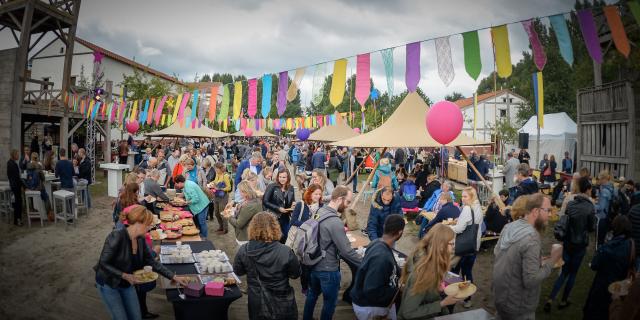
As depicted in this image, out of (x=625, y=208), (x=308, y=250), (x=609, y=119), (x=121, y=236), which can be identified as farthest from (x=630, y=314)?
(x=609, y=119)

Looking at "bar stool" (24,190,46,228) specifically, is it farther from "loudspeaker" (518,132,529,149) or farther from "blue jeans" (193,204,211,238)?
"loudspeaker" (518,132,529,149)

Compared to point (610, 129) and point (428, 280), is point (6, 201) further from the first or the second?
point (610, 129)

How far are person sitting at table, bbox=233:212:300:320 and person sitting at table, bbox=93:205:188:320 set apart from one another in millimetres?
956

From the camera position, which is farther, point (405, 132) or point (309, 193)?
point (405, 132)

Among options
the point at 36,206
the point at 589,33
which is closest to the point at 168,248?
the point at 589,33

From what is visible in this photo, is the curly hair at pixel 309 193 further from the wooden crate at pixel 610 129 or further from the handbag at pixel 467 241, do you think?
the wooden crate at pixel 610 129

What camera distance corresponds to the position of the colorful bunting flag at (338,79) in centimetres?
Result: 713

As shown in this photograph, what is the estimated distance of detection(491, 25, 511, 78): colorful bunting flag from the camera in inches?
221

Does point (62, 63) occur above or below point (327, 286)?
above

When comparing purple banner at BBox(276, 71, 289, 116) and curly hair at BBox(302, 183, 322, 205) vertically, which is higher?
purple banner at BBox(276, 71, 289, 116)

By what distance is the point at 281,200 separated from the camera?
6.15m

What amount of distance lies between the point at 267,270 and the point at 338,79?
15.5ft

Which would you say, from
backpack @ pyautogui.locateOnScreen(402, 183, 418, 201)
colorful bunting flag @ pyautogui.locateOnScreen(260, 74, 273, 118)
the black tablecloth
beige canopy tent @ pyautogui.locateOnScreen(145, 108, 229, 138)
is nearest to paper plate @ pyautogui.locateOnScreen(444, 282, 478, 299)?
the black tablecloth

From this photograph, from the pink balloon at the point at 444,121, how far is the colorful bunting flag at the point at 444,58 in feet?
1.76
